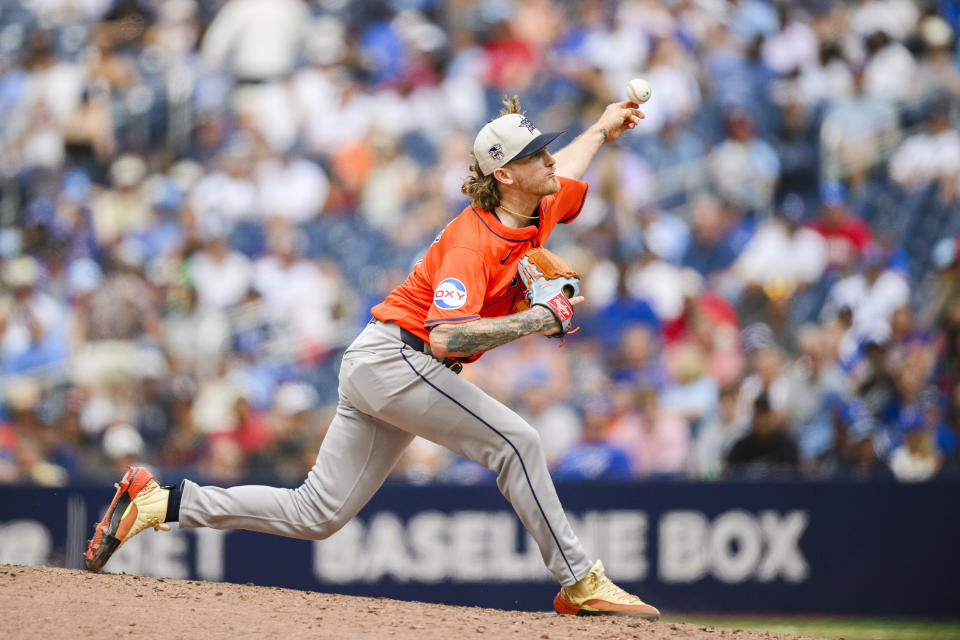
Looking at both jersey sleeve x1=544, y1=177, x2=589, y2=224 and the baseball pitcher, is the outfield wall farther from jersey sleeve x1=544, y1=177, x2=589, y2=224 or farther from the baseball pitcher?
jersey sleeve x1=544, y1=177, x2=589, y2=224

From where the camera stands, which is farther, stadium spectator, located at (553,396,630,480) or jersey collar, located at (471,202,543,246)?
stadium spectator, located at (553,396,630,480)

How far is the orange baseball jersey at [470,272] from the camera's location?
4230 mm

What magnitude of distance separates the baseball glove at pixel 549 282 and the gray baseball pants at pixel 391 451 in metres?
0.42

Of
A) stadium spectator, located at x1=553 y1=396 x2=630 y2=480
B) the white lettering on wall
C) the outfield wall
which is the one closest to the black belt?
the outfield wall

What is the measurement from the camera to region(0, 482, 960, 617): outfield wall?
24.9 ft

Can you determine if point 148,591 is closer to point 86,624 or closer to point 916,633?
point 86,624

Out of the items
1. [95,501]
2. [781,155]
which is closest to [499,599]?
[95,501]

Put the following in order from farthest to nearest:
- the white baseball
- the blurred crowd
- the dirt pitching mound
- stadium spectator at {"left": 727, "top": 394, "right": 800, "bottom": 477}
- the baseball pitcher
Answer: the blurred crowd, stadium spectator at {"left": 727, "top": 394, "right": 800, "bottom": 477}, the white baseball, the baseball pitcher, the dirt pitching mound

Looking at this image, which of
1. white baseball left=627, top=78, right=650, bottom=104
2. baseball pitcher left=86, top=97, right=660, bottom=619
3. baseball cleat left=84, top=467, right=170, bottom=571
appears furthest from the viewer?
white baseball left=627, top=78, right=650, bottom=104

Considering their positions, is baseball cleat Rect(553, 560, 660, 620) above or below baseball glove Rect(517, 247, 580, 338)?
below

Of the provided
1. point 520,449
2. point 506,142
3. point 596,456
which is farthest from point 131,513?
point 596,456

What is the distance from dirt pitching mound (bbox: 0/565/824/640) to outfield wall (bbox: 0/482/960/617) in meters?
2.63

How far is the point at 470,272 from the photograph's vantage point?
4266mm

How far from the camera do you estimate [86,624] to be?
13.7 ft
